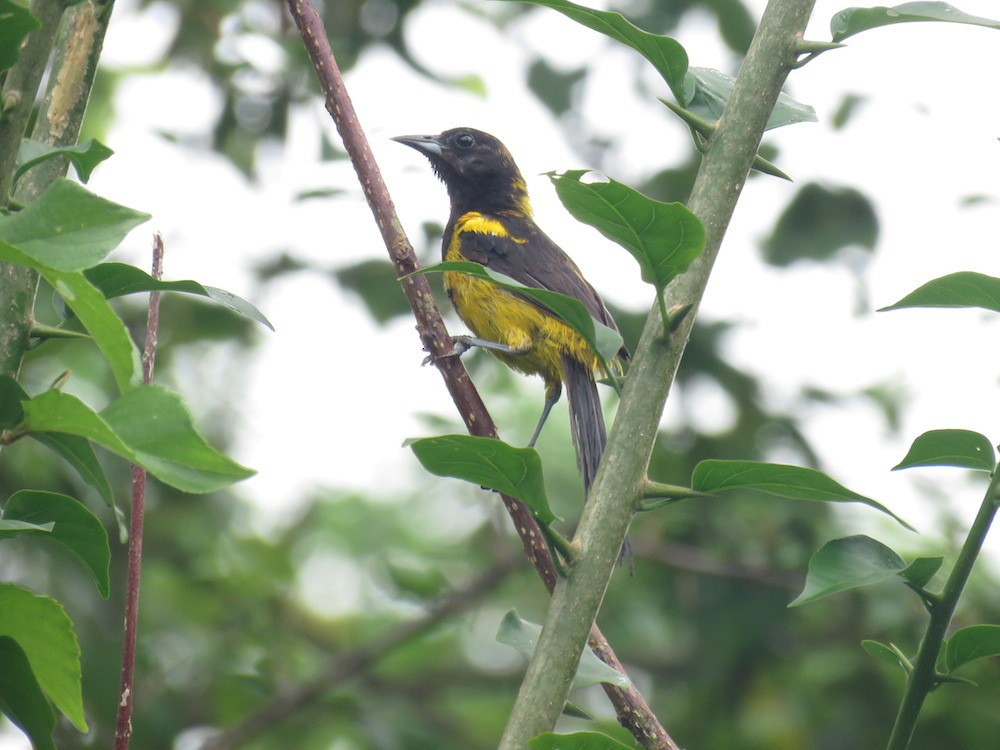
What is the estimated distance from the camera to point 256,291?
226 inches

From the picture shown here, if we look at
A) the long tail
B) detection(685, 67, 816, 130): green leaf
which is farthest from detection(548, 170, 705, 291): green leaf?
the long tail

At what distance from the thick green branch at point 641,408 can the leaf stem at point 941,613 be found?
369 mm

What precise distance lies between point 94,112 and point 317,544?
3.59 m

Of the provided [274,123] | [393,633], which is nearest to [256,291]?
[274,123]

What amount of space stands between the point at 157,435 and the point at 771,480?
2.50 ft

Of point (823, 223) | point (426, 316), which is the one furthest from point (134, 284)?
point (823, 223)

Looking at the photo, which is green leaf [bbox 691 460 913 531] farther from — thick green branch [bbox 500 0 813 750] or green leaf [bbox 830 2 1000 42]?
green leaf [bbox 830 2 1000 42]

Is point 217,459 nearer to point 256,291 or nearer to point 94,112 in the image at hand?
point 256,291

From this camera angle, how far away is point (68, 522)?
130 centimetres

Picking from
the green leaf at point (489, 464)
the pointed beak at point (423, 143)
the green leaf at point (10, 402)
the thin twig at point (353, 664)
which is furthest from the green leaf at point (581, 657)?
the pointed beak at point (423, 143)

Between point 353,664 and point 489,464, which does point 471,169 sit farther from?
point 489,464

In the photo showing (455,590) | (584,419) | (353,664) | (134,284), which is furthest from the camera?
(455,590)

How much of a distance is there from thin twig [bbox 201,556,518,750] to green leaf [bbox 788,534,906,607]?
12.6 feet

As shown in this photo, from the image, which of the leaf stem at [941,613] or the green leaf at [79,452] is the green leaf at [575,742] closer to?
the leaf stem at [941,613]
